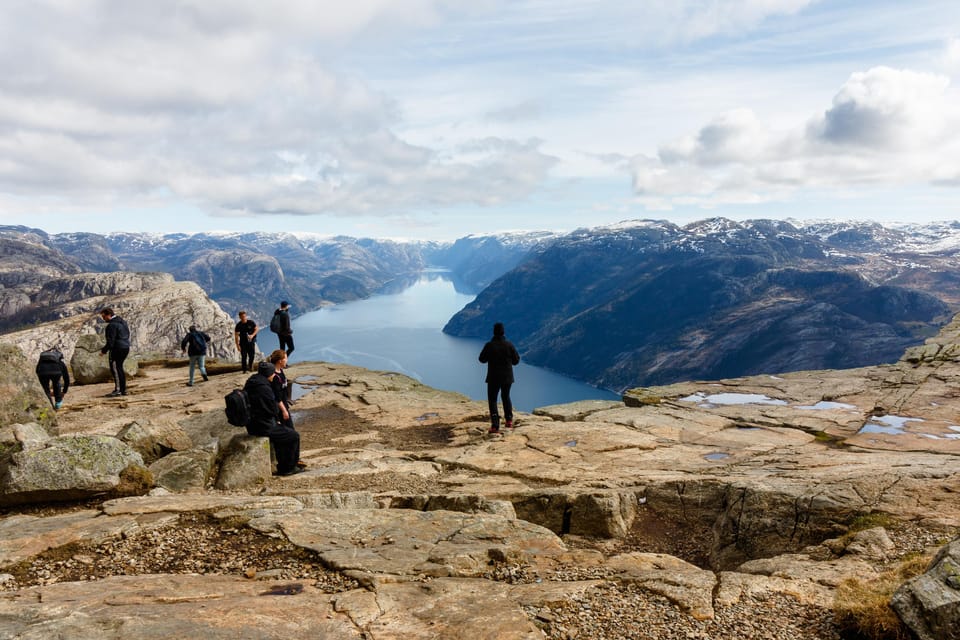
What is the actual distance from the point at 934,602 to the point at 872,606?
2.54 feet

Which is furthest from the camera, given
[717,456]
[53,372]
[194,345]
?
[194,345]

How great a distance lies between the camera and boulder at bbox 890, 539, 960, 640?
5891 mm

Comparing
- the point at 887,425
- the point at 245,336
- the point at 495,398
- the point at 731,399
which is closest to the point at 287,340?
the point at 245,336

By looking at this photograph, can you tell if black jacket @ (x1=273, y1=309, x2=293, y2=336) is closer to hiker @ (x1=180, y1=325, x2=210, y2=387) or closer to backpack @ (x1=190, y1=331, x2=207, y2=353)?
hiker @ (x1=180, y1=325, x2=210, y2=387)

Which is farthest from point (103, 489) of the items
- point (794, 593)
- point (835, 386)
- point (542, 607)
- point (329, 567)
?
point (835, 386)

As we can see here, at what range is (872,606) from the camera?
662 cm

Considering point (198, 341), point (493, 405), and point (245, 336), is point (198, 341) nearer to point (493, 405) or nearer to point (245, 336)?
point (245, 336)

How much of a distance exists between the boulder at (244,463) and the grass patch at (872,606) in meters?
12.7

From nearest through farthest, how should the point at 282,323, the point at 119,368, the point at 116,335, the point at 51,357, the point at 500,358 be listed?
Result: the point at 500,358 → the point at 51,357 → the point at 116,335 → the point at 119,368 → the point at 282,323

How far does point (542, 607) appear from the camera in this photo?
699 centimetres

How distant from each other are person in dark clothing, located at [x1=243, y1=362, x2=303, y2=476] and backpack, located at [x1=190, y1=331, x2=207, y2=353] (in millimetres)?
15908

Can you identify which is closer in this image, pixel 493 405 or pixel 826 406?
pixel 493 405

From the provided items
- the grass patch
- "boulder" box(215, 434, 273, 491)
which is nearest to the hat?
"boulder" box(215, 434, 273, 491)

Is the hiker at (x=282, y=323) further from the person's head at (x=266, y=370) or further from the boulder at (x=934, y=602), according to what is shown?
the boulder at (x=934, y=602)
